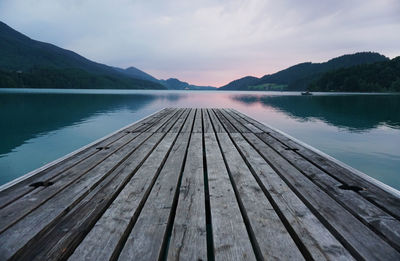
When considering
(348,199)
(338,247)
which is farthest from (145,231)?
(348,199)

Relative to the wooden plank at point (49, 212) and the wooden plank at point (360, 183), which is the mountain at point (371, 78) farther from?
the wooden plank at point (49, 212)

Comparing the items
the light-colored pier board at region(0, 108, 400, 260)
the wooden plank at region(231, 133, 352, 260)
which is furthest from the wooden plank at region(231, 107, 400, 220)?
the wooden plank at region(231, 133, 352, 260)

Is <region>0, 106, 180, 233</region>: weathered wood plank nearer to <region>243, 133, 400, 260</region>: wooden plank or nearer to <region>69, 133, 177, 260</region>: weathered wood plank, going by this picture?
<region>69, 133, 177, 260</region>: weathered wood plank

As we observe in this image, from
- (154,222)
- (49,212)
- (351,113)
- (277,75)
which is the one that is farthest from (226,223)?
(277,75)

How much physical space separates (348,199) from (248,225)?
3.87 feet

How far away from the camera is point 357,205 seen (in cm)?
199

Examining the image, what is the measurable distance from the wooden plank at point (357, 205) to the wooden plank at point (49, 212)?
2.61 meters

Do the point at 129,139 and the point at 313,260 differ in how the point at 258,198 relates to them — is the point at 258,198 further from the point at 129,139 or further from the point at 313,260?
Answer: the point at 129,139

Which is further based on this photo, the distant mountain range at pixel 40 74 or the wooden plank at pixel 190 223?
the distant mountain range at pixel 40 74

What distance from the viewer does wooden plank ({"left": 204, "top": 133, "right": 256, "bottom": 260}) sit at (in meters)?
1.41

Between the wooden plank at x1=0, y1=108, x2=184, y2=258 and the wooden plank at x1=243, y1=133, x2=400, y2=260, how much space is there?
227 cm

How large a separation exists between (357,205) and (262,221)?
1027mm

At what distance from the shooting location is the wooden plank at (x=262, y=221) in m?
1.41

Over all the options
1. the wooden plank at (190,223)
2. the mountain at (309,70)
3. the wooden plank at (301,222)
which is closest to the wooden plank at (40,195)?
the wooden plank at (190,223)
